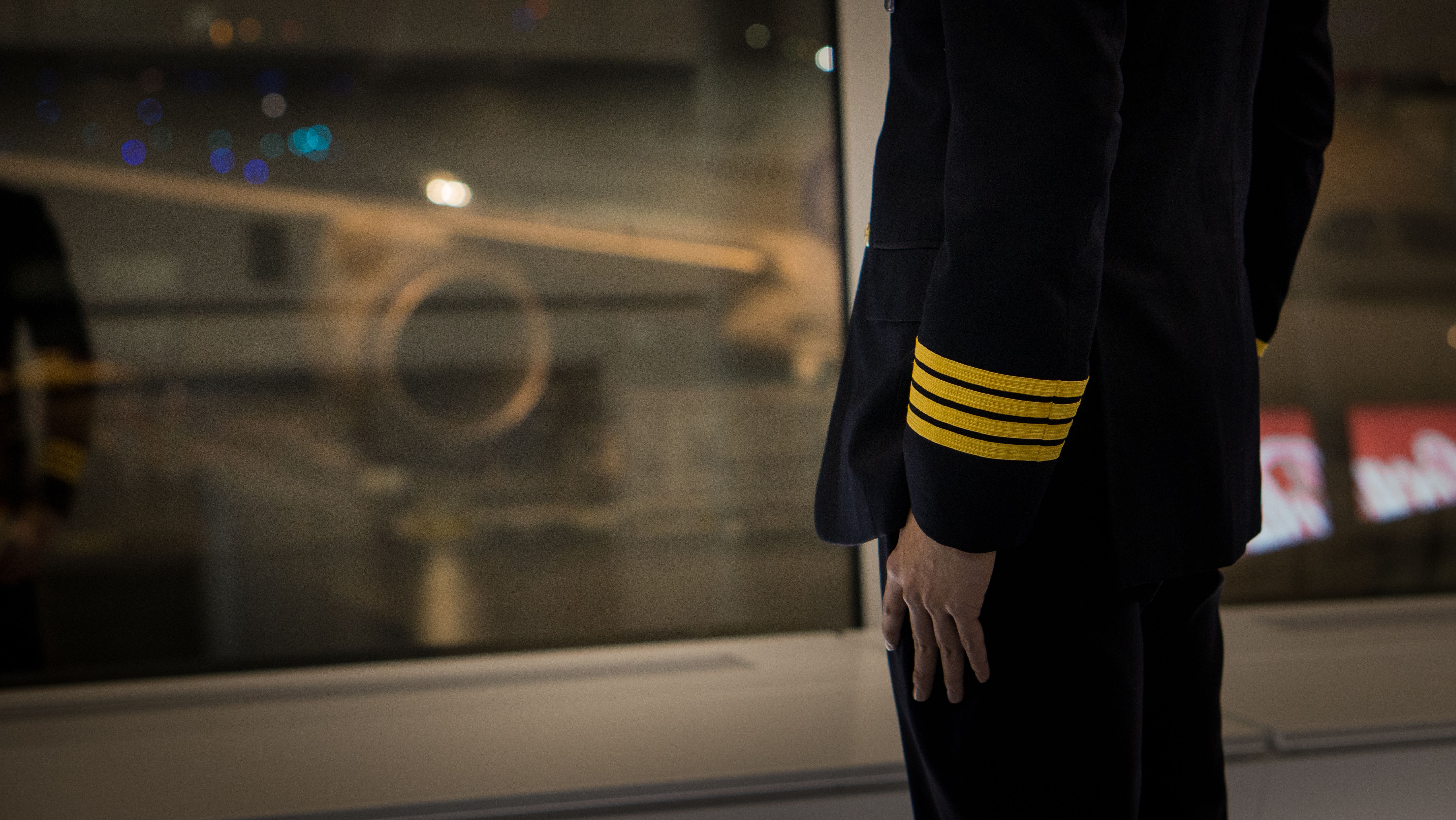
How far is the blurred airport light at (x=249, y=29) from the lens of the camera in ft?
6.23

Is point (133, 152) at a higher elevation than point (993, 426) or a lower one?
higher

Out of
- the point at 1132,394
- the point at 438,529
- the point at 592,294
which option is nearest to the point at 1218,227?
the point at 1132,394

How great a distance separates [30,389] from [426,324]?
2.48 ft

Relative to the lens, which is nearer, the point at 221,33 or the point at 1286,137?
the point at 1286,137

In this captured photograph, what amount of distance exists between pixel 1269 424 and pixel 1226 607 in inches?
18.6

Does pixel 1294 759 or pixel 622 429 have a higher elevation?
pixel 622 429

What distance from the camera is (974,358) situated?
2.00ft

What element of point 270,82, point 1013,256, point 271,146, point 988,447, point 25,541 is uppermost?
point 270,82

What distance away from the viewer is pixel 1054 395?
24.4 inches

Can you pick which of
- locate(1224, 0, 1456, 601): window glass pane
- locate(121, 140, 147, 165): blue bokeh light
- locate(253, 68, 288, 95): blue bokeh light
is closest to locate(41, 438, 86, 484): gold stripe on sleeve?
locate(121, 140, 147, 165): blue bokeh light

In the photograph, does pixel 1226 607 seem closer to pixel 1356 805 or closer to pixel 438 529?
pixel 1356 805

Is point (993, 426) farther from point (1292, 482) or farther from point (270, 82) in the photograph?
point (1292, 482)

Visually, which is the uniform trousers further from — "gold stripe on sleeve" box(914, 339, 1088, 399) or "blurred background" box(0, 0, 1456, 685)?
"blurred background" box(0, 0, 1456, 685)

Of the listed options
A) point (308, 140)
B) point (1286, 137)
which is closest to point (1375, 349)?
point (1286, 137)
